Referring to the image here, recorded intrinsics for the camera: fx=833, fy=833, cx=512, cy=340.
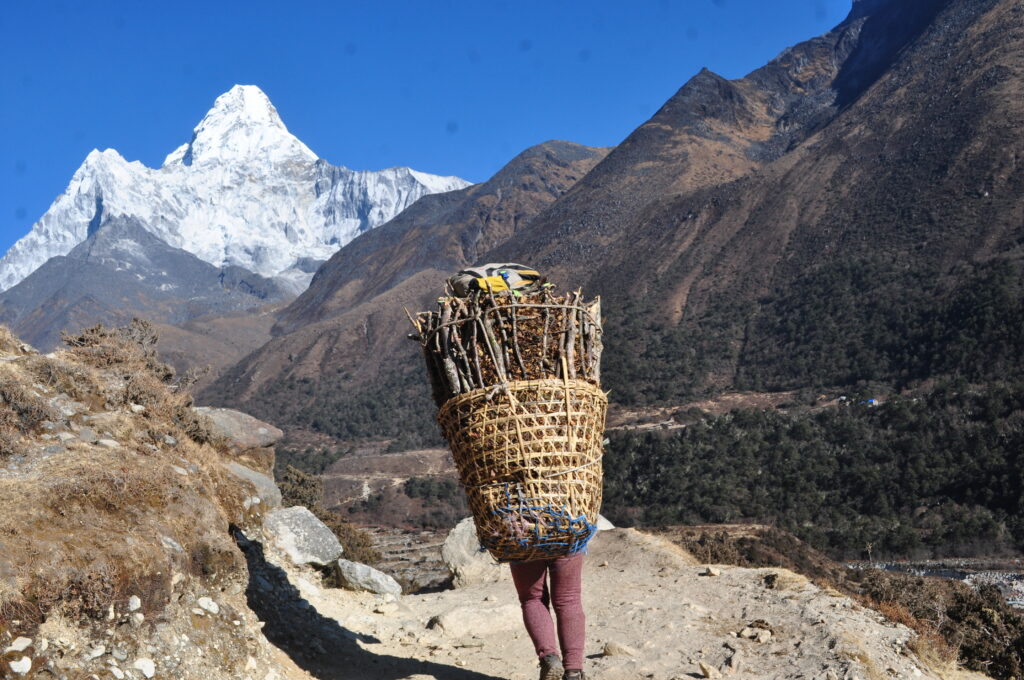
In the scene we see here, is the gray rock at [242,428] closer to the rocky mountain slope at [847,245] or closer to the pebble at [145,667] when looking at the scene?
the pebble at [145,667]

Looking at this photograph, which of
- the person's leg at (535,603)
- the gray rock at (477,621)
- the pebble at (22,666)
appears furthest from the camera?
the gray rock at (477,621)

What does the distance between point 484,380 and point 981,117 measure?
57304mm

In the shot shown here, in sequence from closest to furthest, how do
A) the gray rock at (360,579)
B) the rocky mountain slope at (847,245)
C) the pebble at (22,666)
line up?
the pebble at (22,666) < the gray rock at (360,579) < the rocky mountain slope at (847,245)

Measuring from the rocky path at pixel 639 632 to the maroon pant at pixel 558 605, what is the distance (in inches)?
44.6

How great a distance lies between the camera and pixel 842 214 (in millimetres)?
54219

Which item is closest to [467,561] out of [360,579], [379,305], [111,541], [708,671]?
[360,579]

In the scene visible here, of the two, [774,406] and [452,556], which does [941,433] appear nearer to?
[774,406]

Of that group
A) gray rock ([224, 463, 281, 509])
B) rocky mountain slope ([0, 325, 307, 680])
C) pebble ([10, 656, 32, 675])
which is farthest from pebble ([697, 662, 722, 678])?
gray rock ([224, 463, 281, 509])

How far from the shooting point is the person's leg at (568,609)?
5.11 m

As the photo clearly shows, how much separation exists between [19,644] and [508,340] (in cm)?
311

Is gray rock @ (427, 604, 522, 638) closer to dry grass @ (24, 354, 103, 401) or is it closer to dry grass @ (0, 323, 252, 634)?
dry grass @ (0, 323, 252, 634)

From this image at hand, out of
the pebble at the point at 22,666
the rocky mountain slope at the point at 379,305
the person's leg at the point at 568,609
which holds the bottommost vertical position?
the person's leg at the point at 568,609

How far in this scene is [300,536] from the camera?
30.2ft

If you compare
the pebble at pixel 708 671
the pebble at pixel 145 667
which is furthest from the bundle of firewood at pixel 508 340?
the pebble at pixel 708 671
